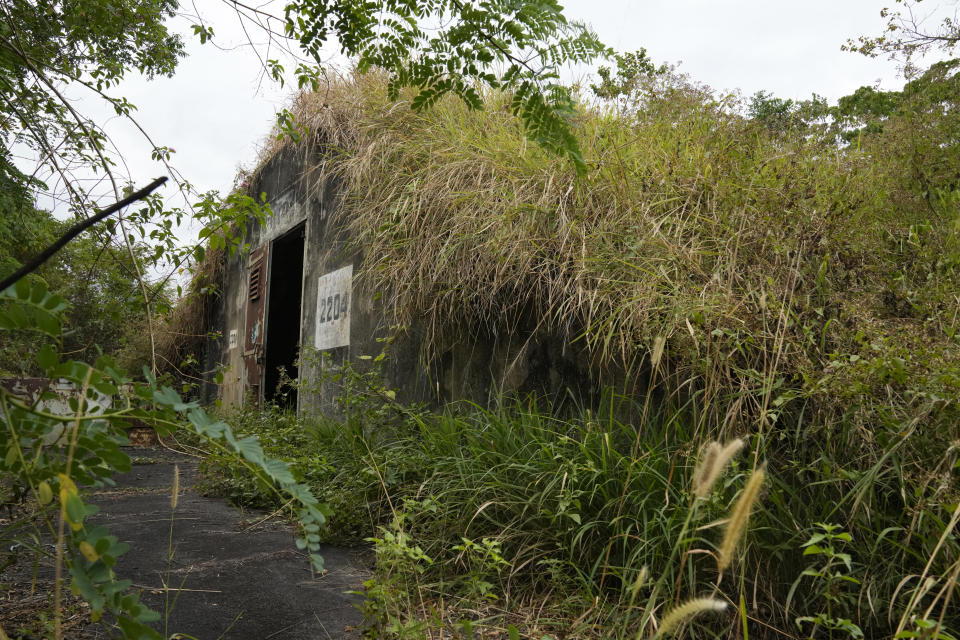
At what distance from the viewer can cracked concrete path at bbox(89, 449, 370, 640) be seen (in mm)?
1875

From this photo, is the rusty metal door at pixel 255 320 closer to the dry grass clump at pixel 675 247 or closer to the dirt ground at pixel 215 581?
the dry grass clump at pixel 675 247

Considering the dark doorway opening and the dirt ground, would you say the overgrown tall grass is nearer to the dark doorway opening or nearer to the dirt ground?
the dirt ground

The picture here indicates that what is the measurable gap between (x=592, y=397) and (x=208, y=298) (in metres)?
7.12

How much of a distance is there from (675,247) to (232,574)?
2012 millimetres

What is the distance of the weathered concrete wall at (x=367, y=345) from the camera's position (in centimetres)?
299

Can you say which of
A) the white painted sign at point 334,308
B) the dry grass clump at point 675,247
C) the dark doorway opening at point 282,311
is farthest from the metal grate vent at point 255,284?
the dry grass clump at point 675,247

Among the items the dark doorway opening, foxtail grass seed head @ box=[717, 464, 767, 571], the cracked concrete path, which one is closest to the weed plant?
the cracked concrete path

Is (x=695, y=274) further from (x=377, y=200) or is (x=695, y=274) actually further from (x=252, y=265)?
(x=252, y=265)

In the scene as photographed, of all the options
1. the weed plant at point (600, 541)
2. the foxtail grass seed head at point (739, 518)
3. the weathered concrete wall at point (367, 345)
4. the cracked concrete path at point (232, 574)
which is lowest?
the cracked concrete path at point (232, 574)

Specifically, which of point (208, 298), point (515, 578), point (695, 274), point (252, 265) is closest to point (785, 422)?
point (695, 274)

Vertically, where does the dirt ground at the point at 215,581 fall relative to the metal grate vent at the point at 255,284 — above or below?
below

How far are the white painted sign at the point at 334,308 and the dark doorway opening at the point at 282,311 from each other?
152 cm

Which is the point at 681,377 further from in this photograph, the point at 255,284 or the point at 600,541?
the point at 255,284

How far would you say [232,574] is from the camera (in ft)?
7.61
